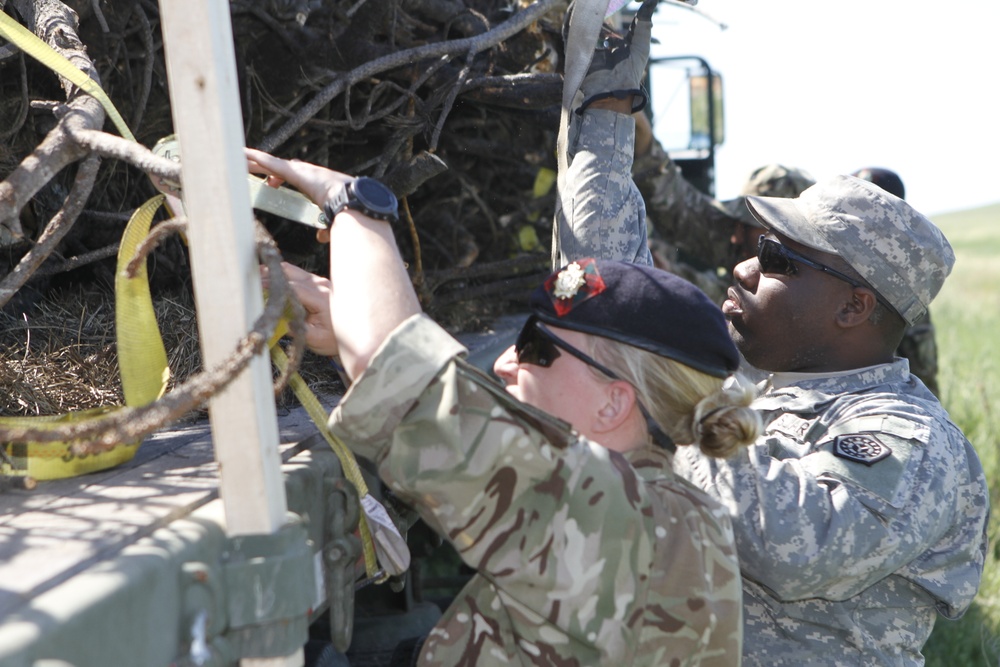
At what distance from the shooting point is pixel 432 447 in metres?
1.35

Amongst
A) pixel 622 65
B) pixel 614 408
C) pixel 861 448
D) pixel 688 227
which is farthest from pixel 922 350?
pixel 614 408

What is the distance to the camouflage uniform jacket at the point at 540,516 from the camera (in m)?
1.35

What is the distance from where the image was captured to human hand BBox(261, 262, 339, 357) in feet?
5.45

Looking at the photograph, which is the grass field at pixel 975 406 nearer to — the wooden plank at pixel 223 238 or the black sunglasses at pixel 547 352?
the black sunglasses at pixel 547 352

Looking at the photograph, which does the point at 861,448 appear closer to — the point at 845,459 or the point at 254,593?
the point at 845,459

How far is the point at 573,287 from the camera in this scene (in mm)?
1613

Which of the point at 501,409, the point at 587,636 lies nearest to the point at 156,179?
the point at 501,409

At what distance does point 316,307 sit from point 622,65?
1.17 m

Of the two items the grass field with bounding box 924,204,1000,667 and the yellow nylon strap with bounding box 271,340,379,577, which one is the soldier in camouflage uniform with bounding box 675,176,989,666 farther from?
the grass field with bounding box 924,204,1000,667

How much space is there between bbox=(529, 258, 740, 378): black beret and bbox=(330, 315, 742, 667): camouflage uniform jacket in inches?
8.5

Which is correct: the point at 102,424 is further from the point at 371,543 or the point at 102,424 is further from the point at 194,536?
the point at 371,543

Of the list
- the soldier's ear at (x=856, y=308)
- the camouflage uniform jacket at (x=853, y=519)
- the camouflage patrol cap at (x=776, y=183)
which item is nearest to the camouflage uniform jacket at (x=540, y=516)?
the camouflage uniform jacket at (x=853, y=519)

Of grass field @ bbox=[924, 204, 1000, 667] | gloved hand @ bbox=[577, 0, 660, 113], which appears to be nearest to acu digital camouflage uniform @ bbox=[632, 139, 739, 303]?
grass field @ bbox=[924, 204, 1000, 667]

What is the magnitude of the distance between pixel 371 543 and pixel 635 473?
1.57 ft
